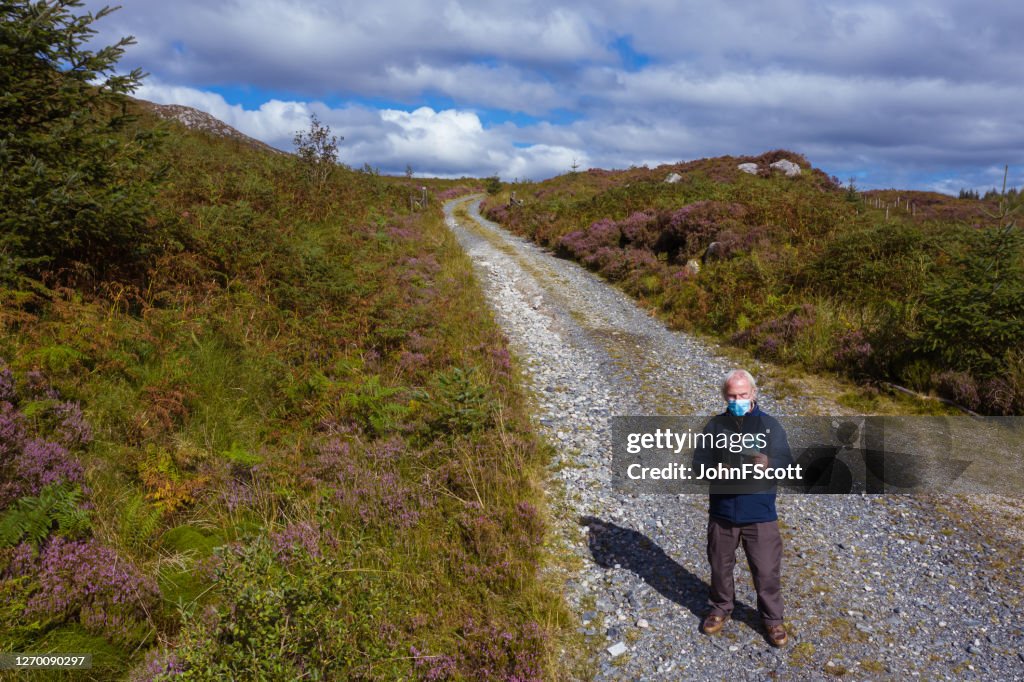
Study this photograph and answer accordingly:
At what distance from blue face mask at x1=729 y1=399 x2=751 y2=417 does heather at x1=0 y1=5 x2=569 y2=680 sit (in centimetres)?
245

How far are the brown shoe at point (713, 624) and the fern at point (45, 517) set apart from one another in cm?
576

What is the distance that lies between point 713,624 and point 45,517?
6063 millimetres

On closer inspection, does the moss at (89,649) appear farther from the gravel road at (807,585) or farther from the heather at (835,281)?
the heather at (835,281)

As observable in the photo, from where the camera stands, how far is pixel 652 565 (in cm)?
551

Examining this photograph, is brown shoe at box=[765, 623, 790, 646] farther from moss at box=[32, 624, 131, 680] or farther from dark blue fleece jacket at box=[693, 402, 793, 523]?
moss at box=[32, 624, 131, 680]

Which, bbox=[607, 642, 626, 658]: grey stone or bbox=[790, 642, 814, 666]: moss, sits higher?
bbox=[790, 642, 814, 666]: moss

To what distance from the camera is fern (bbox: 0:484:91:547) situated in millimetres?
4285

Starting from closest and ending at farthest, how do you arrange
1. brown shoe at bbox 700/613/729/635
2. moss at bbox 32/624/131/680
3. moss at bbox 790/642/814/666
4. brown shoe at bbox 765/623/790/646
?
moss at bbox 32/624/131/680, moss at bbox 790/642/814/666, brown shoe at bbox 765/623/790/646, brown shoe at bbox 700/613/729/635

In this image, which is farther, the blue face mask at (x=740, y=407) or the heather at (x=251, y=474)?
the blue face mask at (x=740, y=407)

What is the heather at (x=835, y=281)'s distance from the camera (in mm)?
8727

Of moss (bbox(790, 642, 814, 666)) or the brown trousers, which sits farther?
the brown trousers

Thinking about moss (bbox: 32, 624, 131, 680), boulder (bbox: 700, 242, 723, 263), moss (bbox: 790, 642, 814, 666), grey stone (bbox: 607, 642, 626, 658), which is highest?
boulder (bbox: 700, 242, 723, 263)

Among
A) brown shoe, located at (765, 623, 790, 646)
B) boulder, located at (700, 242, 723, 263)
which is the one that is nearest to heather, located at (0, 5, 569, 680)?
brown shoe, located at (765, 623, 790, 646)

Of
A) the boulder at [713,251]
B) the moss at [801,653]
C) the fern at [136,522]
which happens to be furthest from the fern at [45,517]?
the boulder at [713,251]
